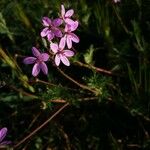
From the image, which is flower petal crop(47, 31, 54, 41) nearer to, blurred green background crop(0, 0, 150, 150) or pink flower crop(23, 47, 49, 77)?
pink flower crop(23, 47, 49, 77)

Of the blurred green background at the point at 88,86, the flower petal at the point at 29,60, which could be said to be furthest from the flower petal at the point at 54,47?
the blurred green background at the point at 88,86

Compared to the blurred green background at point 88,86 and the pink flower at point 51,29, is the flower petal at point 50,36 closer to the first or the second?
the pink flower at point 51,29

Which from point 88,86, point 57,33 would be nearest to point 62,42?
point 57,33

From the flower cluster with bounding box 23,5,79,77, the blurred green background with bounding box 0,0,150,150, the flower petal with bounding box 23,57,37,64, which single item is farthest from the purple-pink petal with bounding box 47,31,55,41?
the blurred green background with bounding box 0,0,150,150

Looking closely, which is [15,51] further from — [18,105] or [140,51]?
[140,51]

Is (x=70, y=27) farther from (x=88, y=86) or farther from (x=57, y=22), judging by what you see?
(x=88, y=86)
